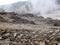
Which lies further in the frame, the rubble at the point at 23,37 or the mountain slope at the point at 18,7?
the mountain slope at the point at 18,7

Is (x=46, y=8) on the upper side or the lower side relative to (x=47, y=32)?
lower

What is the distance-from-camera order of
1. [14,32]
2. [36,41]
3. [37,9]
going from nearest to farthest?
[36,41], [14,32], [37,9]

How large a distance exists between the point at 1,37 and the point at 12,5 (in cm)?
2183

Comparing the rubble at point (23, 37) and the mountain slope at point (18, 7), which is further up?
the rubble at point (23, 37)

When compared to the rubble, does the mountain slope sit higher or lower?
lower

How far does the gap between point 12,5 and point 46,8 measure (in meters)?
5.88

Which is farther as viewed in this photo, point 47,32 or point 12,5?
point 12,5

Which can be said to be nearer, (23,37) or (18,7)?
(23,37)

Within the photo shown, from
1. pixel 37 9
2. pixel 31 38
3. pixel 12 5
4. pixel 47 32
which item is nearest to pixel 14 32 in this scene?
pixel 31 38

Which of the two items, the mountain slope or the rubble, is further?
the mountain slope

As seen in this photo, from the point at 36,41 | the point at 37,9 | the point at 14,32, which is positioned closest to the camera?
the point at 36,41

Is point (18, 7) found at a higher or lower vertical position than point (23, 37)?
lower

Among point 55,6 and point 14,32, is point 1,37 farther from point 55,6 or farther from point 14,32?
point 55,6

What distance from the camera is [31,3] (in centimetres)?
2848
